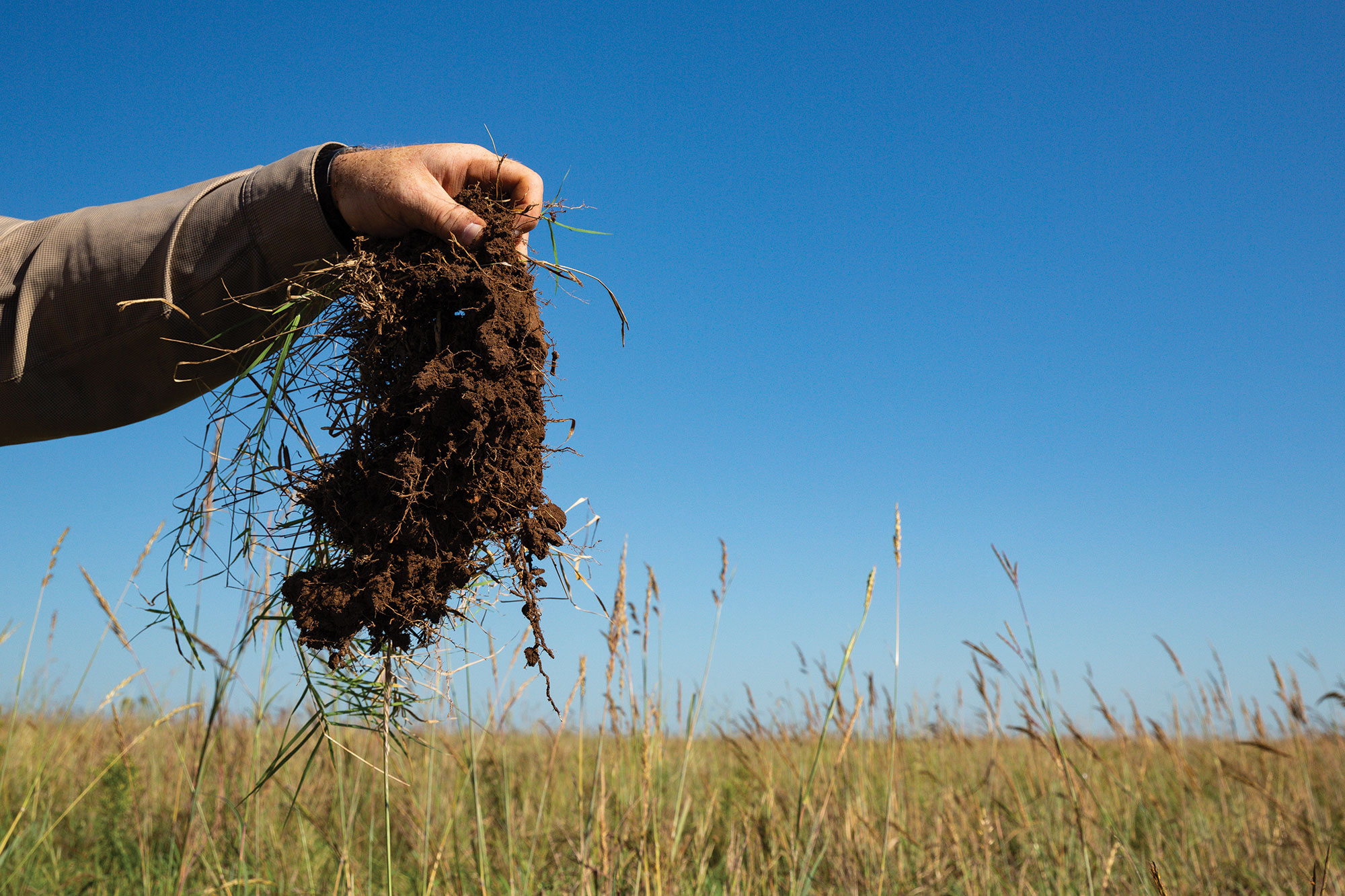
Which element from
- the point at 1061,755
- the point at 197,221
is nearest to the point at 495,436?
the point at 197,221

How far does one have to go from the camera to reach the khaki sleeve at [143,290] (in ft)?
5.40

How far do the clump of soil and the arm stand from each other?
0.10 m

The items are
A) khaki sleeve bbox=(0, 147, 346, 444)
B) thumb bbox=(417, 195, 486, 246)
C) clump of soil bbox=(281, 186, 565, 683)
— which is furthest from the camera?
khaki sleeve bbox=(0, 147, 346, 444)

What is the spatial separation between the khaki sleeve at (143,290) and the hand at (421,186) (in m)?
0.08

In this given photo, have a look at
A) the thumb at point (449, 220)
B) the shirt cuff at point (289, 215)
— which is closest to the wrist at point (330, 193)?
the shirt cuff at point (289, 215)

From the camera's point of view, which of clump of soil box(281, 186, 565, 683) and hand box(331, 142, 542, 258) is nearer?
clump of soil box(281, 186, 565, 683)

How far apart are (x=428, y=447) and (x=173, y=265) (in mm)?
824

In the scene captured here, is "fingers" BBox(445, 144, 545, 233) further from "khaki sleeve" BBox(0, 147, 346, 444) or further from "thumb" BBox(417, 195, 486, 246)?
"khaki sleeve" BBox(0, 147, 346, 444)

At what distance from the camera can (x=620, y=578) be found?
6.81 ft

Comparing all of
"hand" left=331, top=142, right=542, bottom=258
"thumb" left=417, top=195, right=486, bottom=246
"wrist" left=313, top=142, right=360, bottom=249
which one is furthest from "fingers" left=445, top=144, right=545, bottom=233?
"wrist" left=313, top=142, right=360, bottom=249

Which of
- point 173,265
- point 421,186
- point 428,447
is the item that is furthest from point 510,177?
point 173,265

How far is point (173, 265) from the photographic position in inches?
66.0

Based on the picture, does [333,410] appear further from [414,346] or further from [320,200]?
[320,200]

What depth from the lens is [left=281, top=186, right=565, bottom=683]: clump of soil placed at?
4.62ft
